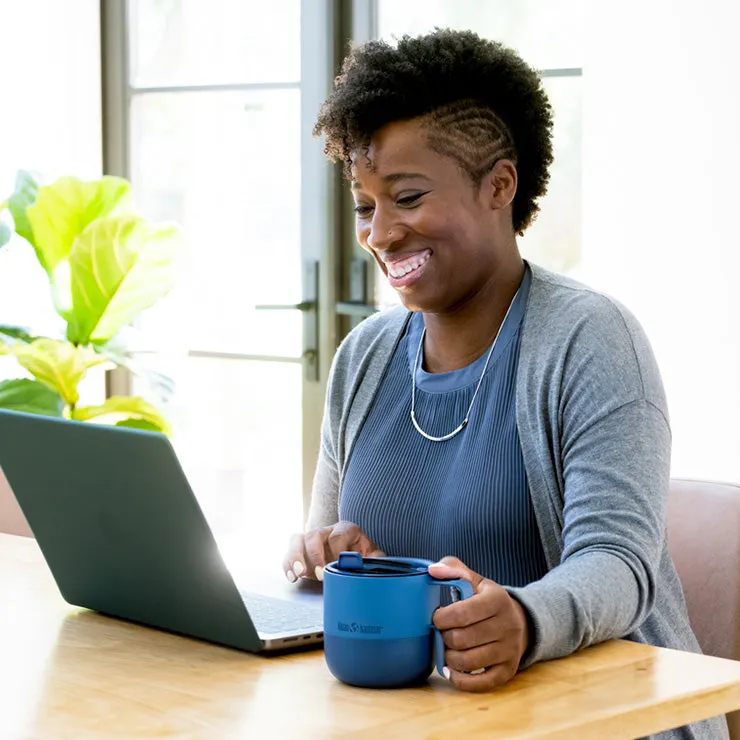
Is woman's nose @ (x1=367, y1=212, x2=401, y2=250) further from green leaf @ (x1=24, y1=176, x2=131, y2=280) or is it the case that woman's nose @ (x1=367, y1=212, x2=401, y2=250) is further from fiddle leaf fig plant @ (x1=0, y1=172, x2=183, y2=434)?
green leaf @ (x1=24, y1=176, x2=131, y2=280)

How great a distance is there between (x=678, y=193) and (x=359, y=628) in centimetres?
181

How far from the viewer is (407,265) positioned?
154cm

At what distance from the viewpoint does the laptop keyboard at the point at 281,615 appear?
1225mm

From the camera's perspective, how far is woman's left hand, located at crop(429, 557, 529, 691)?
3.49 ft

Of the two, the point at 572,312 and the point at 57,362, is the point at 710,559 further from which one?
the point at 57,362

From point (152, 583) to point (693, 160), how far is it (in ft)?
5.72

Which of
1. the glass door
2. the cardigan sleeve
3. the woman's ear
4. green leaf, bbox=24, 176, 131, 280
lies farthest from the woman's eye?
the glass door

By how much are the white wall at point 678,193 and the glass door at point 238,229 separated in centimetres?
94

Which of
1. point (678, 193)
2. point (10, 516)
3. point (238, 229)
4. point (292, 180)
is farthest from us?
point (238, 229)

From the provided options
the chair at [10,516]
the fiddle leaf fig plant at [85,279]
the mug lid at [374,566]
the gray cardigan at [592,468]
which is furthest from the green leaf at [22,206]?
the mug lid at [374,566]

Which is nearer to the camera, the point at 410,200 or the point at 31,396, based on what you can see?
the point at 410,200

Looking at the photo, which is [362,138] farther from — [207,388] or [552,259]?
[207,388]

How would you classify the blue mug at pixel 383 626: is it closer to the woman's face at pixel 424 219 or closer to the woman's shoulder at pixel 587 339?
the woman's shoulder at pixel 587 339

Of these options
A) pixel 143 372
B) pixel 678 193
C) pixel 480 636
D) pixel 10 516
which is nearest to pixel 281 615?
pixel 480 636
